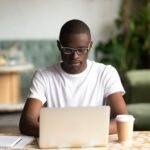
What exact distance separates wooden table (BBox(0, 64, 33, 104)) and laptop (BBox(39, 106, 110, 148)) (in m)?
3.36

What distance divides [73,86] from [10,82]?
3.07 m

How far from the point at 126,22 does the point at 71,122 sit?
4.38 m

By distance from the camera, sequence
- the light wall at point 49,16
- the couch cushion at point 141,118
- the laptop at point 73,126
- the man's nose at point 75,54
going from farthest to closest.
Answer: the light wall at point 49,16 < the couch cushion at point 141,118 < the man's nose at point 75,54 < the laptop at point 73,126

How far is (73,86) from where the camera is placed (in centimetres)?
203

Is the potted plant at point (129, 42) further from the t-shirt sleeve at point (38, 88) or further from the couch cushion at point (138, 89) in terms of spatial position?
the t-shirt sleeve at point (38, 88)

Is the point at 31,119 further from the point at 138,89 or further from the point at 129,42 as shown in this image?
the point at 129,42

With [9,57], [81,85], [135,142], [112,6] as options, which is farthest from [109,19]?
[135,142]

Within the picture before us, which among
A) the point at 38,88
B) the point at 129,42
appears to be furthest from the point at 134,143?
the point at 129,42

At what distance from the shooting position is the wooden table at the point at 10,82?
4.87 metres

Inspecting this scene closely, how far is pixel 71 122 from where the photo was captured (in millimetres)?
1515

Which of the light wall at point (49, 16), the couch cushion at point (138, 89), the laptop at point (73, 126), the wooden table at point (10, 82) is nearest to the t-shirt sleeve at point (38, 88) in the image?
the laptop at point (73, 126)

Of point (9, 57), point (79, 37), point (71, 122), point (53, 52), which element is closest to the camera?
point (71, 122)

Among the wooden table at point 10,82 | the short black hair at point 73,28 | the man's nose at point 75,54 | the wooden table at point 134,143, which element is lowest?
the wooden table at point 10,82

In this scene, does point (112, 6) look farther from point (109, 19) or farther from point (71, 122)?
A: point (71, 122)
